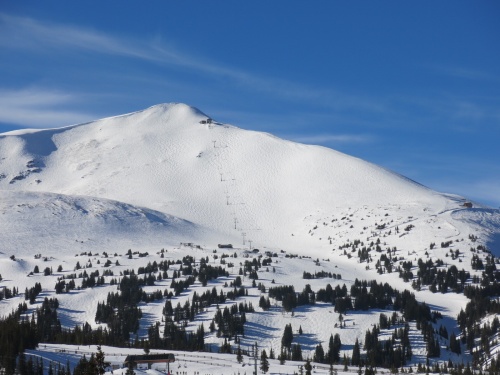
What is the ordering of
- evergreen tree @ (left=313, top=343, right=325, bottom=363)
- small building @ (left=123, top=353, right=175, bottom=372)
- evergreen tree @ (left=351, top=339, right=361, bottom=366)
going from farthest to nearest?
evergreen tree @ (left=313, top=343, right=325, bottom=363), evergreen tree @ (left=351, top=339, right=361, bottom=366), small building @ (left=123, top=353, right=175, bottom=372)

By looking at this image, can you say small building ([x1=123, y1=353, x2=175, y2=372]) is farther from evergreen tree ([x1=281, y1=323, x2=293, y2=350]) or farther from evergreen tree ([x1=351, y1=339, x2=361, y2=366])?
evergreen tree ([x1=351, y1=339, x2=361, y2=366])

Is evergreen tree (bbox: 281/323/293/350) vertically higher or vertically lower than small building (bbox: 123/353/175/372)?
higher

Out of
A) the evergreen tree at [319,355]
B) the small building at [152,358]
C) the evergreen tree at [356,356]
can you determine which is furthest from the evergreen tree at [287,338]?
the small building at [152,358]

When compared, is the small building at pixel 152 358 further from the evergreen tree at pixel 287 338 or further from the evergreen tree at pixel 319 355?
the evergreen tree at pixel 287 338

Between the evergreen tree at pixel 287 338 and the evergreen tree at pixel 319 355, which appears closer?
the evergreen tree at pixel 319 355

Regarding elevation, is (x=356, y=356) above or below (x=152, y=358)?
below

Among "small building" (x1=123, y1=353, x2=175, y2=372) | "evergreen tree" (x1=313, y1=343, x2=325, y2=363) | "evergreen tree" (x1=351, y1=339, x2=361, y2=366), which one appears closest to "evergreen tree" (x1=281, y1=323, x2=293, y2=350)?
"evergreen tree" (x1=313, y1=343, x2=325, y2=363)

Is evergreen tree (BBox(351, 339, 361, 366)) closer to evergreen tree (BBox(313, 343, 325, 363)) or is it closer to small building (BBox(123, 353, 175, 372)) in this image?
evergreen tree (BBox(313, 343, 325, 363))

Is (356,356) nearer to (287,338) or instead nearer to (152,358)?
(287,338)

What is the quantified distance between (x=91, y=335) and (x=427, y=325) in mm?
84349

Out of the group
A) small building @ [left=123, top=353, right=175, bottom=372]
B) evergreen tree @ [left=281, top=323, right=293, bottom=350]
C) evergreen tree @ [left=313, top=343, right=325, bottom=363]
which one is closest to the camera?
small building @ [left=123, top=353, right=175, bottom=372]

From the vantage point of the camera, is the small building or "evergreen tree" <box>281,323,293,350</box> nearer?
the small building

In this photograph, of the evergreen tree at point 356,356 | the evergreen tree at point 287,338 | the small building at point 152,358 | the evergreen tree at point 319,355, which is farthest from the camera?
the evergreen tree at point 287,338

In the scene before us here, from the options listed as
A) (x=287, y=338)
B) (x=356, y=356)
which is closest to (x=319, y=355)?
(x=356, y=356)
